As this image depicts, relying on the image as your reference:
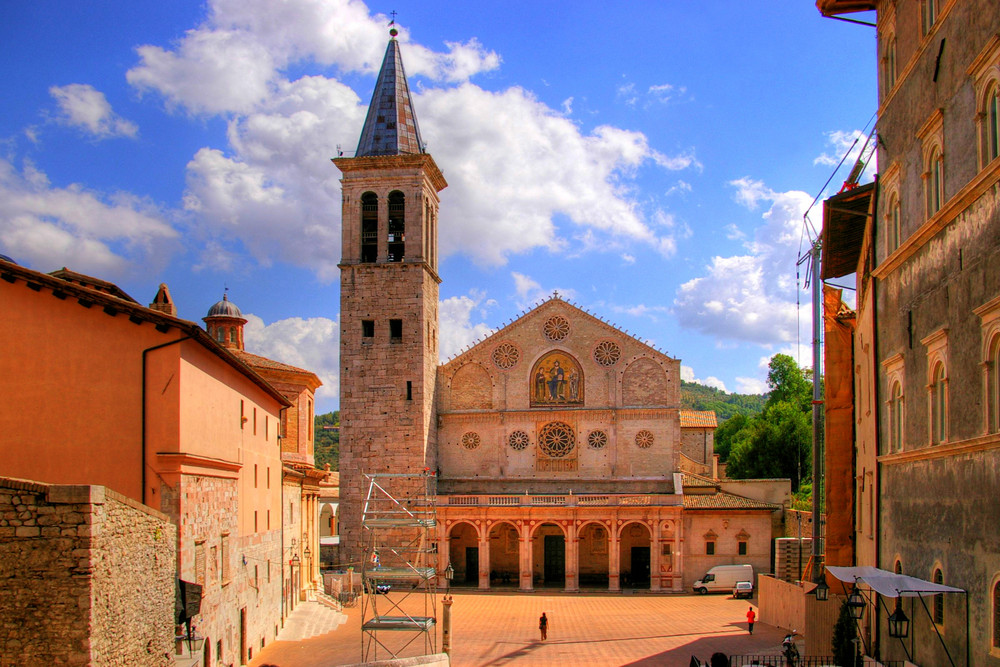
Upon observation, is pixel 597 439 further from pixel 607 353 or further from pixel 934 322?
pixel 934 322

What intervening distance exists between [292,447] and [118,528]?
106 ft

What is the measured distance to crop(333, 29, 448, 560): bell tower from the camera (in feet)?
148

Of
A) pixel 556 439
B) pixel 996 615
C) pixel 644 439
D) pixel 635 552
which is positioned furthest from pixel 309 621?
pixel 996 615

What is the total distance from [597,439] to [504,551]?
7.26 metres

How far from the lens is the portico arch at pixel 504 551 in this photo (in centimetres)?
4644

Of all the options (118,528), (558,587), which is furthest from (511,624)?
(118,528)

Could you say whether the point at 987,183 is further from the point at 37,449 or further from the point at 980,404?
the point at 37,449

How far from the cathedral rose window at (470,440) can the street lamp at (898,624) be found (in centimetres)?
3199

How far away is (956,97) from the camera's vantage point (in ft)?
45.6

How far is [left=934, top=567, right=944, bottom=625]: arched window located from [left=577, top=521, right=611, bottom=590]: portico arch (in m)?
31.8

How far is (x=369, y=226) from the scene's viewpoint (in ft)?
156

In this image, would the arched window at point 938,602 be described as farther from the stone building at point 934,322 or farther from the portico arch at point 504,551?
the portico arch at point 504,551

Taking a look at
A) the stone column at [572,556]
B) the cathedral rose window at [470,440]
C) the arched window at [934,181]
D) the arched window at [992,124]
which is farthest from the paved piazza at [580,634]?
the arched window at [992,124]

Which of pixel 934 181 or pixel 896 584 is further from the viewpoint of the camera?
pixel 934 181
